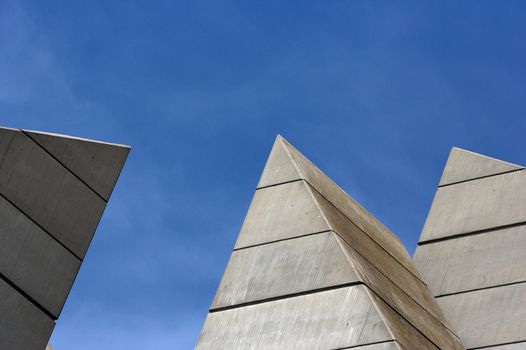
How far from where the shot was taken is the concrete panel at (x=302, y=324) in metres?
12.2

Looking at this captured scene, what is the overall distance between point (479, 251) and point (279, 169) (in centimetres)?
373

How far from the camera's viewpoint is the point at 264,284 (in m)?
13.6

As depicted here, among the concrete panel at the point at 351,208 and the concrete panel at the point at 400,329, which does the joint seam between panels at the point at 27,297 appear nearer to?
the concrete panel at the point at 400,329

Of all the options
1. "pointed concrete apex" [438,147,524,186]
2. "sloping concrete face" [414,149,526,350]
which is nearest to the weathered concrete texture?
"sloping concrete face" [414,149,526,350]

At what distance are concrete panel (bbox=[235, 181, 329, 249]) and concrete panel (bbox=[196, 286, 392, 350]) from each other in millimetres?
1285

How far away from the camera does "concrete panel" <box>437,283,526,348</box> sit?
15.1 meters

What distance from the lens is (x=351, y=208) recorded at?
54.7 ft

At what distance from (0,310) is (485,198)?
9636 millimetres

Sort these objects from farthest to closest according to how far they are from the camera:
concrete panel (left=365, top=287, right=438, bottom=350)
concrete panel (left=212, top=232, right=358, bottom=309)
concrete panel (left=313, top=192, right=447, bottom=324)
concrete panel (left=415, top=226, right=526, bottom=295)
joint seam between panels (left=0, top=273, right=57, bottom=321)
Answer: concrete panel (left=415, top=226, right=526, bottom=295)
concrete panel (left=313, top=192, right=447, bottom=324)
concrete panel (left=212, top=232, right=358, bottom=309)
concrete panel (left=365, top=287, right=438, bottom=350)
joint seam between panels (left=0, top=273, right=57, bottom=321)

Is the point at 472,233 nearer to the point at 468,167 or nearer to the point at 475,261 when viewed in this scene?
the point at 475,261

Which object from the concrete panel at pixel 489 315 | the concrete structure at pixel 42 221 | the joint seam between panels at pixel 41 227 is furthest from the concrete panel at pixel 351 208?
the joint seam between panels at pixel 41 227

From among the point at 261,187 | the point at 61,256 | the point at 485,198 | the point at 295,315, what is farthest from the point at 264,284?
the point at 485,198

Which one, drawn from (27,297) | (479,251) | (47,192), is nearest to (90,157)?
(47,192)

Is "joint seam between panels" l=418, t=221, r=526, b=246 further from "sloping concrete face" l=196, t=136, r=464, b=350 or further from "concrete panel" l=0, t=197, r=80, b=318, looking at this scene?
"concrete panel" l=0, t=197, r=80, b=318
